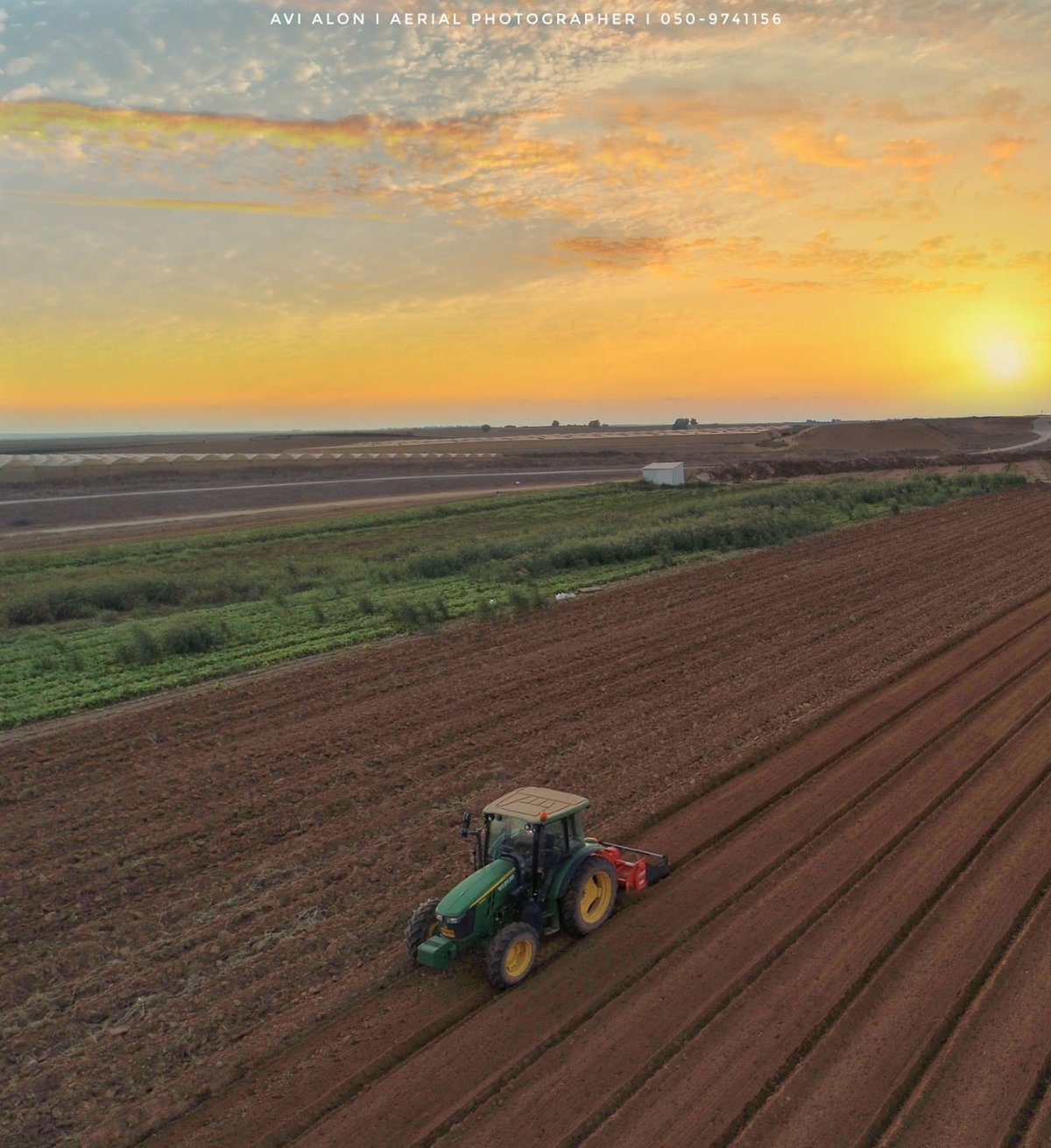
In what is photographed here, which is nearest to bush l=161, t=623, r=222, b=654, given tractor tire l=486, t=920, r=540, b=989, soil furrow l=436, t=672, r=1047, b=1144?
tractor tire l=486, t=920, r=540, b=989

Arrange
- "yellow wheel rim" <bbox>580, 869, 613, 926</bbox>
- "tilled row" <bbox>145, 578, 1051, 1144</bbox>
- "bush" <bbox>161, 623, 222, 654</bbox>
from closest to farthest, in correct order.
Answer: "tilled row" <bbox>145, 578, 1051, 1144</bbox> < "yellow wheel rim" <bbox>580, 869, 613, 926</bbox> < "bush" <bbox>161, 623, 222, 654</bbox>

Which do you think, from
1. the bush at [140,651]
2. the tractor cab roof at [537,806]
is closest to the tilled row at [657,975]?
the tractor cab roof at [537,806]

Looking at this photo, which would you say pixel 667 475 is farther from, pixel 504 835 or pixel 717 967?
pixel 717 967

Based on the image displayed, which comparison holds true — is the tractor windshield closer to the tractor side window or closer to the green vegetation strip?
the tractor side window

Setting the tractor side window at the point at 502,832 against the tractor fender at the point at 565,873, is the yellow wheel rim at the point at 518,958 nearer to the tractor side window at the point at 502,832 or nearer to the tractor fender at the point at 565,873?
the tractor fender at the point at 565,873

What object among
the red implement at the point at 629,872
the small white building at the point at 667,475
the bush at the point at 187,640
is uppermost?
the small white building at the point at 667,475

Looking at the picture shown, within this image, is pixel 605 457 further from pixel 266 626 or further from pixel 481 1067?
pixel 481 1067
